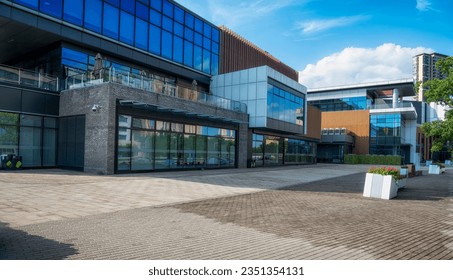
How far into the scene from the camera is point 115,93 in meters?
19.2

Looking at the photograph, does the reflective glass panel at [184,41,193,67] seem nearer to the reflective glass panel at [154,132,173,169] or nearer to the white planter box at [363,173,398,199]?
the reflective glass panel at [154,132,173,169]

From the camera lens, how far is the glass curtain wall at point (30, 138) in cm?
1966

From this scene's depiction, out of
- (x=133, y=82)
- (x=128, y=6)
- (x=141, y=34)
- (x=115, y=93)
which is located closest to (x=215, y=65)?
(x=141, y=34)

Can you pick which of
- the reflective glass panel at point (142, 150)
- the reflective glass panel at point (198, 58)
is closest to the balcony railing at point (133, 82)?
the reflective glass panel at point (142, 150)

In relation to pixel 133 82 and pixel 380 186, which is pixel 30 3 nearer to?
pixel 133 82

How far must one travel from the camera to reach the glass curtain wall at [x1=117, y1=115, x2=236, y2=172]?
2025cm

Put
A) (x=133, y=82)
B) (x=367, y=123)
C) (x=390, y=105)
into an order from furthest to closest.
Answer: (x=367, y=123) < (x=390, y=105) < (x=133, y=82)

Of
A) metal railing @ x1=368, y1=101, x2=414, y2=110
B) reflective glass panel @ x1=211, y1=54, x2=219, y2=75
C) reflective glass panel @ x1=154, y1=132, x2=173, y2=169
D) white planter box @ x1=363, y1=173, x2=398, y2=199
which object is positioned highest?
reflective glass panel @ x1=211, y1=54, x2=219, y2=75

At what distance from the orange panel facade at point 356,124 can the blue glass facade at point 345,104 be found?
2807 mm

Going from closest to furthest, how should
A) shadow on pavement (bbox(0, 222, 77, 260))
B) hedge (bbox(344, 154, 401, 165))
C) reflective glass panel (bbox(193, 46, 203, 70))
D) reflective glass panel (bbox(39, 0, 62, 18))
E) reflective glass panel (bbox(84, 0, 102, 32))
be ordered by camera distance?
shadow on pavement (bbox(0, 222, 77, 260))
reflective glass panel (bbox(39, 0, 62, 18))
reflective glass panel (bbox(84, 0, 102, 32))
reflective glass panel (bbox(193, 46, 203, 70))
hedge (bbox(344, 154, 401, 165))

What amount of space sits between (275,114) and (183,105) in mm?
11676

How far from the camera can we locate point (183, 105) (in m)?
23.3

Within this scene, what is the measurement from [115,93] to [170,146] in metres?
5.84

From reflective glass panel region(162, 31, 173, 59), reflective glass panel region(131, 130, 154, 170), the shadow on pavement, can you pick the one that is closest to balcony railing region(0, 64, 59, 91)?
reflective glass panel region(131, 130, 154, 170)
